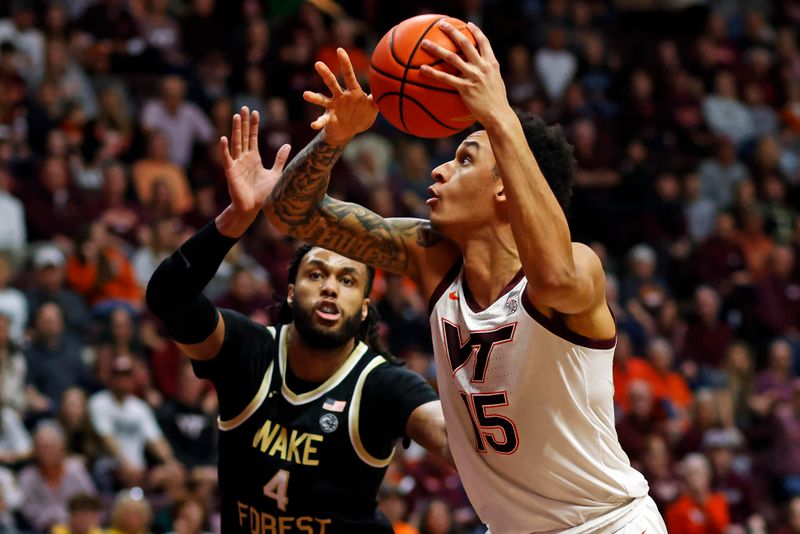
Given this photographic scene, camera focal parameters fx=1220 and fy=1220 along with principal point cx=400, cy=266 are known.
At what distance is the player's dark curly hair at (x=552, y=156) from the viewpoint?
4516 millimetres

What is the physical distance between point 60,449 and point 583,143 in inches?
341

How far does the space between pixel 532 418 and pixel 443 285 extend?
2.28 ft

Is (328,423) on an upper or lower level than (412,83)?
lower

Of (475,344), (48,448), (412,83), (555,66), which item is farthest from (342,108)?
(555,66)

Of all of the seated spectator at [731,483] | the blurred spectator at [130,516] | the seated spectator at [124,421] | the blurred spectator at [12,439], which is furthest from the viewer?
the seated spectator at [731,483]

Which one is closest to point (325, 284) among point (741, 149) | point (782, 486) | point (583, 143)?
point (782, 486)

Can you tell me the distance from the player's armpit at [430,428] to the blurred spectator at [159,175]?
7131 millimetres

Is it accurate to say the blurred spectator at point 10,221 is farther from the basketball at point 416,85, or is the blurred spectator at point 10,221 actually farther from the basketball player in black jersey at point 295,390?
the basketball at point 416,85

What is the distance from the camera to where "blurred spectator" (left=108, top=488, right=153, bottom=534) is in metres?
8.45

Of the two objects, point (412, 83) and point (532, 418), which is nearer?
point (532, 418)

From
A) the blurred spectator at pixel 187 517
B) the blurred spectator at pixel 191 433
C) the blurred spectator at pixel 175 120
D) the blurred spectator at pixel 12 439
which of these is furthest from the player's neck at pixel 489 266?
the blurred spectator at pixel 175 120

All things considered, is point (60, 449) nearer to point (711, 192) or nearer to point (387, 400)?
point (387, 400)

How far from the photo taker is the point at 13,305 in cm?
1007

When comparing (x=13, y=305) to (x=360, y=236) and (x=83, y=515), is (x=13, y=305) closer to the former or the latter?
(x=83, y=515)
